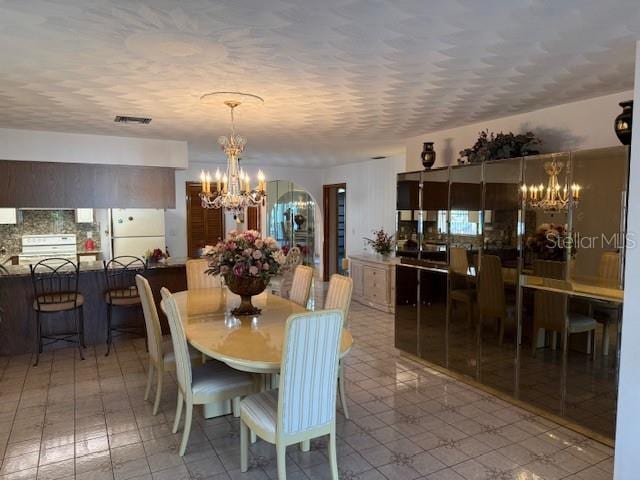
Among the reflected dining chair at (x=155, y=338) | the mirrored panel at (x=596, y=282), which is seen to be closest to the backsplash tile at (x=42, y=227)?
the reflected dining chair at (x=155, y=338)

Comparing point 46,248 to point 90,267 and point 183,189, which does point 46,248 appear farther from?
point 183,189

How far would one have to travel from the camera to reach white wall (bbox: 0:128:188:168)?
4.73 m

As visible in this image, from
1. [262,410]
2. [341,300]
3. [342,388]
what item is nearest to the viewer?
[262,410]

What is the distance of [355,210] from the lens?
325 inches

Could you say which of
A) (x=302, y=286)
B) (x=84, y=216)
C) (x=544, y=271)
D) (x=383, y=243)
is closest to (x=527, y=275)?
(x=544, y=271)

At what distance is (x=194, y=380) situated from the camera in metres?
2.78

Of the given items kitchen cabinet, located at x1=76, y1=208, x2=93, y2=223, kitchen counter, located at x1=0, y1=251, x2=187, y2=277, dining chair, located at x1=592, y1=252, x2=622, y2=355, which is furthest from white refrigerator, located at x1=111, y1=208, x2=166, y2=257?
dining chair, located at x1=592, y1=252, x2=622, y2=355

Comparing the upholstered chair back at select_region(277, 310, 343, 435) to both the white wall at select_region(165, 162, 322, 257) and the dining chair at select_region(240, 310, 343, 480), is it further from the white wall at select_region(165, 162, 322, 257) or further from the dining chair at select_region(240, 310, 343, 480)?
the white wall at select_region(165, 162, 322, 257)

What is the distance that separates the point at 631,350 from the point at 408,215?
8.11 feet

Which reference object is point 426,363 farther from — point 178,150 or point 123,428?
point 178,150

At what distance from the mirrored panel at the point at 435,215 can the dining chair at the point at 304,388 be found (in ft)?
7.21

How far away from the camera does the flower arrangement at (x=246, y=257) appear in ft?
10.4

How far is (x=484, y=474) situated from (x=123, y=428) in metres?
2.40

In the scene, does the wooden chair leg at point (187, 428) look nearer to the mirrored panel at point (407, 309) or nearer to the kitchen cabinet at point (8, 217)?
the mirrored panel at point (407, 309)
